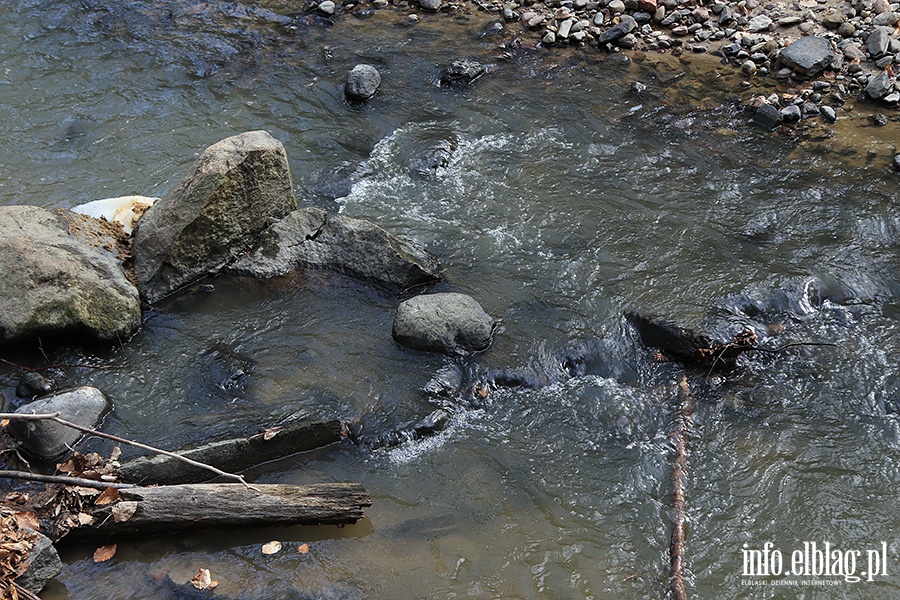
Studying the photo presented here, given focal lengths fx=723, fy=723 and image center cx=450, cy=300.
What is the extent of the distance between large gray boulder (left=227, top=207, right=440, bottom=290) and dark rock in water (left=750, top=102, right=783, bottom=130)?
4798 millimetres

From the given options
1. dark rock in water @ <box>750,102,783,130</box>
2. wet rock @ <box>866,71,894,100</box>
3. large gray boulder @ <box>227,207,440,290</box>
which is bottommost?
large gray boulder @ <box>227,207,440,290</box>

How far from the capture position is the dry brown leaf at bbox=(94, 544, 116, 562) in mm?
5312

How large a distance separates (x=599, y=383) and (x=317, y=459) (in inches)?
101

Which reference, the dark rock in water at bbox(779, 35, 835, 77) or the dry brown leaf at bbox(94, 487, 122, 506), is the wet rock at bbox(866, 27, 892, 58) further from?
the dry brown leaf at bbox(94, 487, 122, 506)

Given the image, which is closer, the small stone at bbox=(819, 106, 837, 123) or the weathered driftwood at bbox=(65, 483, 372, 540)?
the weathered driftwood at bbox=(65, 483, 372, 540)

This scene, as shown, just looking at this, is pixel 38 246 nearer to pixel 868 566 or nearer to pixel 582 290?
pixel 582 290

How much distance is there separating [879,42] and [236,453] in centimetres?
957

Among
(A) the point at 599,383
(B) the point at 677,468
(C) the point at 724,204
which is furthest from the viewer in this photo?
(C) the point at 724,204

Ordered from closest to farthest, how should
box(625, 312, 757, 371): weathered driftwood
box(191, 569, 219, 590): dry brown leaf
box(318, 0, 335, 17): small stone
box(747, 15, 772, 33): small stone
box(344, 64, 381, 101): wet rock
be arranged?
box(191, 569, 219, 590): dry brown leaf
box(625, 312, 757, 371): weathered driftwood
box(344, 64, 381, 101): wet rock
box(747, 15, 772, 33): small stone
box(318, 0, 335, 17): small stone

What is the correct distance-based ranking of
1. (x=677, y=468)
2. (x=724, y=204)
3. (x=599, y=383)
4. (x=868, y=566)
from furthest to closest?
(x=724, y=204)
(x=599, y=383)
(x=677, y=468)
(x=868, y=566)

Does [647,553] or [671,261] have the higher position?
[671,261]

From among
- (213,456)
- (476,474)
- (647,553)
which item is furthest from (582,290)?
A: (213,456)

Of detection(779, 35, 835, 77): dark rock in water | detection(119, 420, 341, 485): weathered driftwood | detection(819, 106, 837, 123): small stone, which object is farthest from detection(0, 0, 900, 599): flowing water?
detection(779, 35, 835, 77): dark rock in water

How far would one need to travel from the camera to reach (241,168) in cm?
734
